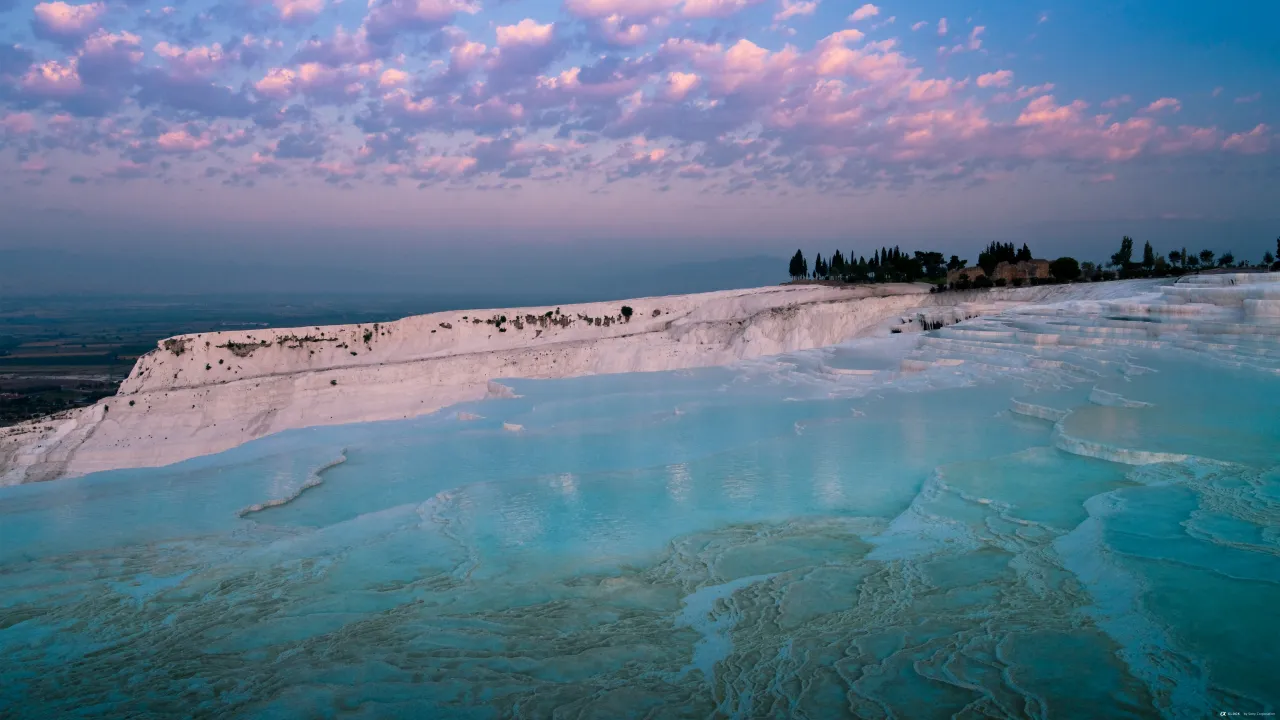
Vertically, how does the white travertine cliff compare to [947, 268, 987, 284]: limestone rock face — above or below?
below

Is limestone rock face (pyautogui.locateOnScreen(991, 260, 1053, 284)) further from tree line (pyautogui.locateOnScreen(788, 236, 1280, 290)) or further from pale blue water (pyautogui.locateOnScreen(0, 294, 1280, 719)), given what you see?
pale blue water (pyautogui.locateOnScreen(0, 294, 1280, 719))

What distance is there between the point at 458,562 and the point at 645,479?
9.89 feet

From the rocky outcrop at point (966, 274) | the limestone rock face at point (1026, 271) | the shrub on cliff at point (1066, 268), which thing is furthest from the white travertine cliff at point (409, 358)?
the shrub on cliff at point (1066, 268)

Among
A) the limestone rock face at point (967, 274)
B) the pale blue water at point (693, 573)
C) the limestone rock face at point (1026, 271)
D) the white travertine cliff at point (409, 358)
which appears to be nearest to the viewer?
the pale blue water at point (693, 573)

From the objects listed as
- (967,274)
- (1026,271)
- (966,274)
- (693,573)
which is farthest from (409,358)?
(1026,271)

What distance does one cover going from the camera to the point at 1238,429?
920 cm

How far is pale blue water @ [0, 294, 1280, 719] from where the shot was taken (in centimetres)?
431

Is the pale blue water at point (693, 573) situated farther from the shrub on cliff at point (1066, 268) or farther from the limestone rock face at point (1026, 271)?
the limestone rock face at point (1026, 271)

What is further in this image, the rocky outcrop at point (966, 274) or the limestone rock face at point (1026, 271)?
the rocky outcrop at point (966, 274)

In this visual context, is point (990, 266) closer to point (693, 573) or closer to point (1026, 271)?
point (1026, 271)

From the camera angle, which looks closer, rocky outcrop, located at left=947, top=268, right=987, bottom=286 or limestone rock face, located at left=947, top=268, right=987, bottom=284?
rocky outcrop, located at left=947, top=268, right=987, bottom=286

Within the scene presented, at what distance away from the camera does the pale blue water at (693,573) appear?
Result: 431 centimetres

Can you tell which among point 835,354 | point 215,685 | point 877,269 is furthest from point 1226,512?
point 877,269

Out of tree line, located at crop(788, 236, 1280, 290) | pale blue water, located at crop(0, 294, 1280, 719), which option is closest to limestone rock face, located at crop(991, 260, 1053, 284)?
tree line, located at crop(788, 236, 1280, 290)
